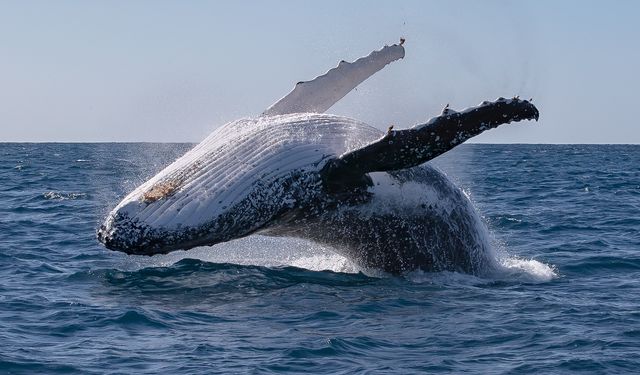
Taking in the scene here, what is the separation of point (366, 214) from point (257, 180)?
53.7 inches

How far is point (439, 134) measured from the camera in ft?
29.0

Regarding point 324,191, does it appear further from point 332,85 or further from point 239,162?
point 332,85

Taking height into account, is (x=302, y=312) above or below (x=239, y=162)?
below

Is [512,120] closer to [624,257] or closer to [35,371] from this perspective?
[35,371]

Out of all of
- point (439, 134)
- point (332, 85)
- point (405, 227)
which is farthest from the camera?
point (332, 85)

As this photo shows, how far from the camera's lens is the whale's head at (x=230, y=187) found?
29.0 ft

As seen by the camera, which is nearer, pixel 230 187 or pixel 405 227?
pixel 230 187

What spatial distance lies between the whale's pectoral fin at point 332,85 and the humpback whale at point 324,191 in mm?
14

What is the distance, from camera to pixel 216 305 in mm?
9477

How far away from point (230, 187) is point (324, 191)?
3.24 ft

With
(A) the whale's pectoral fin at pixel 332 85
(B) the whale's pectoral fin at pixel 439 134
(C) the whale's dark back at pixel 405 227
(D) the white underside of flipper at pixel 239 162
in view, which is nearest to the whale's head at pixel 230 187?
(D) the white underside of flipper at pixel 239 162

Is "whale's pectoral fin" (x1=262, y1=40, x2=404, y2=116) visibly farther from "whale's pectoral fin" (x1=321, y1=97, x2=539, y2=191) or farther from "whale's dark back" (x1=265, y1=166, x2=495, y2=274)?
"whale's pectoral fin" (x1=321, y1=97, x2=539, y2=191)

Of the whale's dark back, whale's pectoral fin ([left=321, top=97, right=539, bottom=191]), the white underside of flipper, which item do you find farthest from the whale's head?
whale's pectoral fin ([left=321, top=97, right=539, bottom=191])

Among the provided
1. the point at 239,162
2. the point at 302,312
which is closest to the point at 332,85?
the point at 239,162
